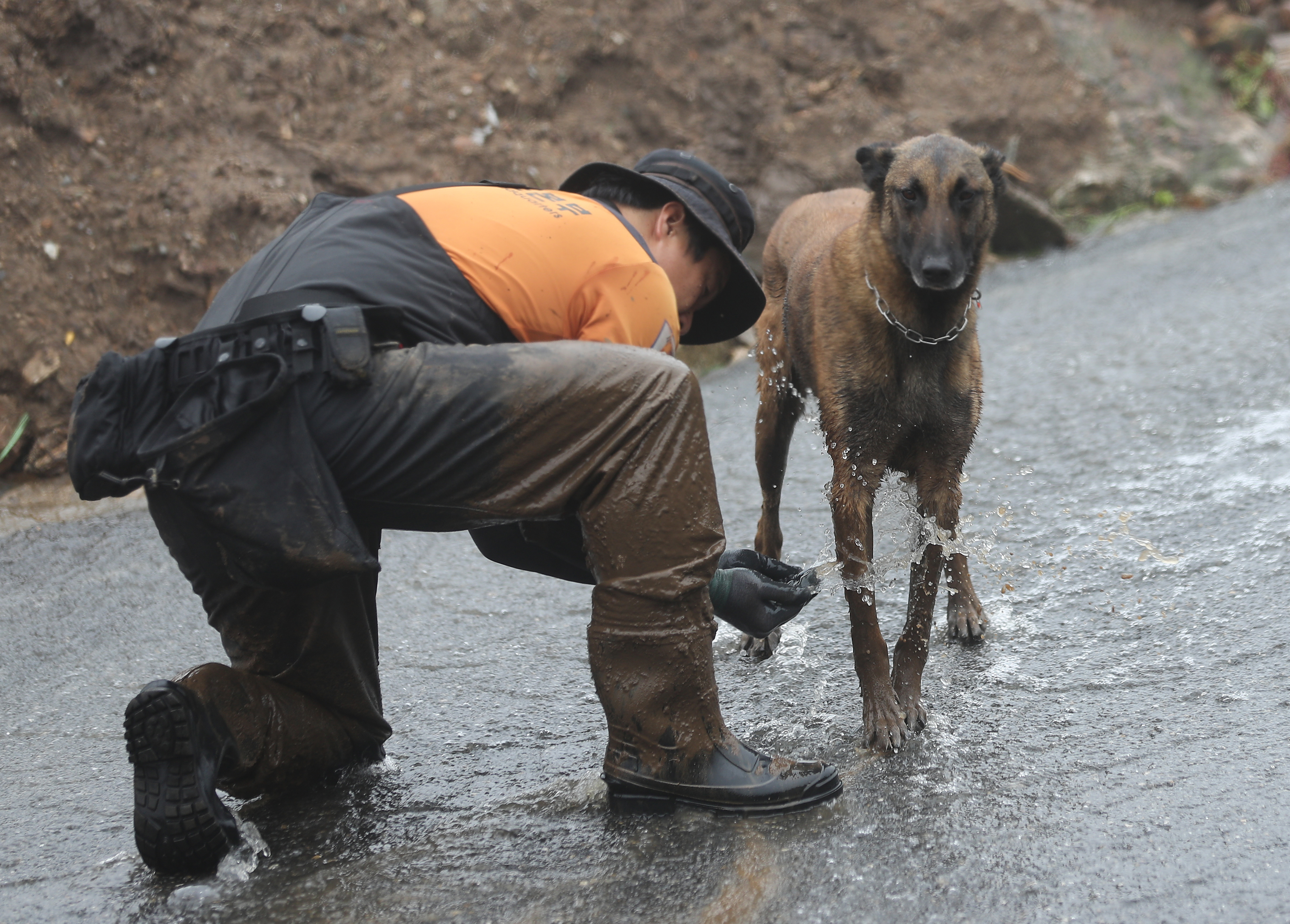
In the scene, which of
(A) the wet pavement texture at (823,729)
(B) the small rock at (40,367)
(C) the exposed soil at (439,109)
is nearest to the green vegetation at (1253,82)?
(C) the exposed soil at (439,109)

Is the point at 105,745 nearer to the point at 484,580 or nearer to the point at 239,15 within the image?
the point at 484,580

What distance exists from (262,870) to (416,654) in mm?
1355

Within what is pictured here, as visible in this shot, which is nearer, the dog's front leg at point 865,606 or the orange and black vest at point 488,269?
the orange and black vest at point 488,269

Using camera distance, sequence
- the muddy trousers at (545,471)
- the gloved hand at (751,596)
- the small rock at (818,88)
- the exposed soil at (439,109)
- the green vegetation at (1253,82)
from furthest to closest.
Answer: the green vegetation at (1253,82)
the small rock at (818,88)
the exposed soil at (439,109)
the gloved hand at (751,596)
the muddy trousers at (545,471)

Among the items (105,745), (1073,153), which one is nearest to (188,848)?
(105,745)

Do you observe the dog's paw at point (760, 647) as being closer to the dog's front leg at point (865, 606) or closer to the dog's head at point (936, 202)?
the dog's front leg at point (865, 606)

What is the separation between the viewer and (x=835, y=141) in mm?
9750

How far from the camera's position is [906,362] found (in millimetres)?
3287

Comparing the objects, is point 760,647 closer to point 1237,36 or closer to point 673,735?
point 673,735

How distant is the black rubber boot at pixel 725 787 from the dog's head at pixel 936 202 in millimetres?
1407

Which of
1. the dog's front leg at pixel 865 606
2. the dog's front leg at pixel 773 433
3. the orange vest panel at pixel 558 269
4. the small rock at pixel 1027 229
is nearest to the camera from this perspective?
the orange vest panel at pixel 558 269

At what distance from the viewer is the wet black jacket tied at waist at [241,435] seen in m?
2.27

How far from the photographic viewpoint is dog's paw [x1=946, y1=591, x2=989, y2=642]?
140 inches

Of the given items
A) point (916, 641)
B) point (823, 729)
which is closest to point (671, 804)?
point (823, 729)
